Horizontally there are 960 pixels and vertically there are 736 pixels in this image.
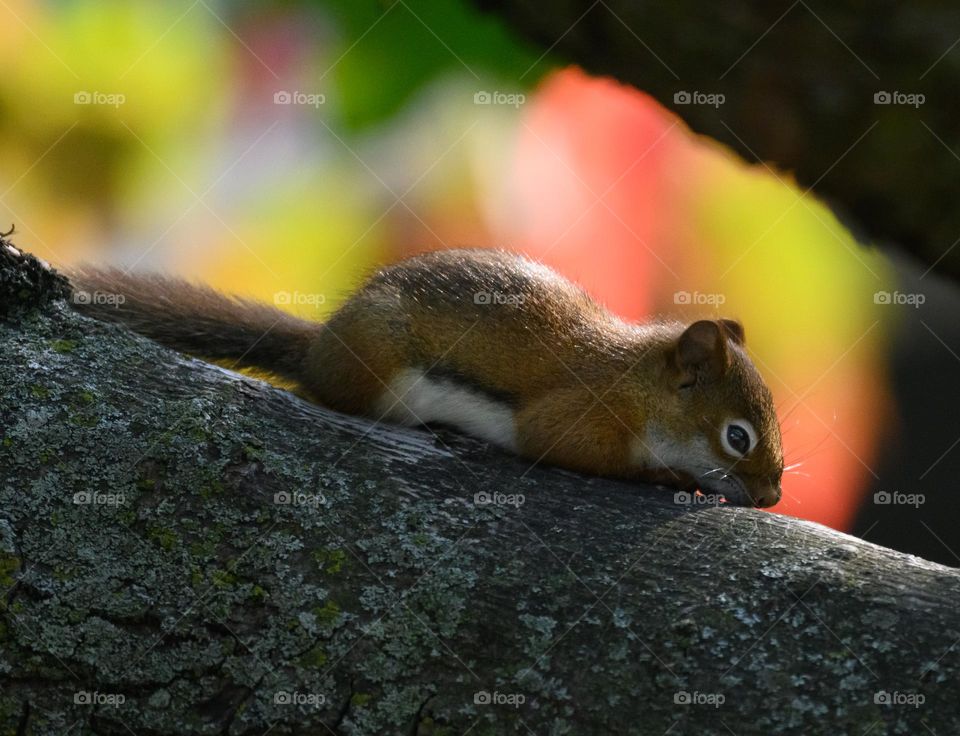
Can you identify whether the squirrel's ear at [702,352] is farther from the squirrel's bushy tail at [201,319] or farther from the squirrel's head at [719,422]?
the squirrel's bushy tail at [201,319]

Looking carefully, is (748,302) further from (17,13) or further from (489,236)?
(17,13)

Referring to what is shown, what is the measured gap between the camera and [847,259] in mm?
3248

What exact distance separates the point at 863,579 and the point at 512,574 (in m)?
0.48

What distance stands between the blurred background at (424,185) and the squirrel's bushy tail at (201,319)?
2.17ft

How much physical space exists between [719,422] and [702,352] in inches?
6.9

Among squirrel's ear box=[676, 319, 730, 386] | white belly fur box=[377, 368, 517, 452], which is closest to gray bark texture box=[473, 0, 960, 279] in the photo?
squirrel's ear box=[676, 319, 730, 386]

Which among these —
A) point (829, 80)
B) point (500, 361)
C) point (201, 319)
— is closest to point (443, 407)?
point (500, 361)

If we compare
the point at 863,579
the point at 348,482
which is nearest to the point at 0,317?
the point at 348,482

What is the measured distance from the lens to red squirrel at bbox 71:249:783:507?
7.06ft

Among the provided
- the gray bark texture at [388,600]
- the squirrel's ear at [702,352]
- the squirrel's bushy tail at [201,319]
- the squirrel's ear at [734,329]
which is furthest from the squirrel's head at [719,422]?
the squirrel's bushy tail at [201,319]

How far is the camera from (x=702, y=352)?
2258mm

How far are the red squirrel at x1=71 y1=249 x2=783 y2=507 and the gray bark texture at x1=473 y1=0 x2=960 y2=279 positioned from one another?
18.8 inches

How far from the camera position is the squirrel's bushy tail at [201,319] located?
2156 millimetres

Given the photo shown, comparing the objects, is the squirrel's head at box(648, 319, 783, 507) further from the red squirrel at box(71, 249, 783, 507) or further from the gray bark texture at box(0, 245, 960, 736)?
the gray bark texture at box(0, 245, 960, 736)
